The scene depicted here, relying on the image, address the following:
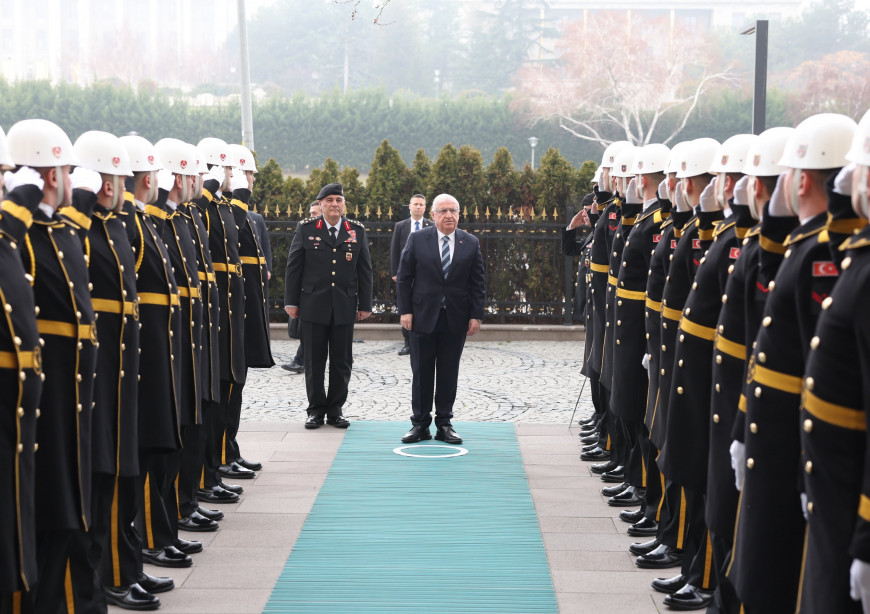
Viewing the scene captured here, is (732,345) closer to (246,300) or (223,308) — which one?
(223,308)

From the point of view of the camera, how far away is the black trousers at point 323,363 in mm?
9922

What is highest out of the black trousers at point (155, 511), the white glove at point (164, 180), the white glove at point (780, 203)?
the white glove at point (164, 180)

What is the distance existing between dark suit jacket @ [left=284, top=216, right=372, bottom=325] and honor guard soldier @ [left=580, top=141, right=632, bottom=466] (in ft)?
7.57

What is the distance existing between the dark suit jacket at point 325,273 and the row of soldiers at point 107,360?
2115 mm

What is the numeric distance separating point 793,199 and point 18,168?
10.6ft

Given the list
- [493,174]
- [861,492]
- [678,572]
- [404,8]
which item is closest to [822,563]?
[861,492]

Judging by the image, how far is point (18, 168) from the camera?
4.62m

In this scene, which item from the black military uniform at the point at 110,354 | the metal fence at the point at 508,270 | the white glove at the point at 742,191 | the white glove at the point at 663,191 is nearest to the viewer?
the white glove at the point at 742,191

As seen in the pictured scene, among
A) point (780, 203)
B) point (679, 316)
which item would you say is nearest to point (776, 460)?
point (780, 203)

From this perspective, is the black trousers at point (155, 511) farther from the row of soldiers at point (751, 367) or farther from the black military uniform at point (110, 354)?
the row of soldiers at point (751, 367)

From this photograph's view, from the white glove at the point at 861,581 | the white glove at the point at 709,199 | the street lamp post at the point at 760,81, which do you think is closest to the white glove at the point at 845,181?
the white glove at the point at 861,581

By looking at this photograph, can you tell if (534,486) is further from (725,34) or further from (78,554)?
(725,34)

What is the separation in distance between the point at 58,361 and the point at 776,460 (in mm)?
2898

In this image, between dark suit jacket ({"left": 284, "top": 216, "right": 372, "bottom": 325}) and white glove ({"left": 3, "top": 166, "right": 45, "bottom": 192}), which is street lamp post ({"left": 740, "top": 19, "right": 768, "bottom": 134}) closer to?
dark suit jacket ({"left": 284, "top": 216, "right": 372, "bottom": 325})
